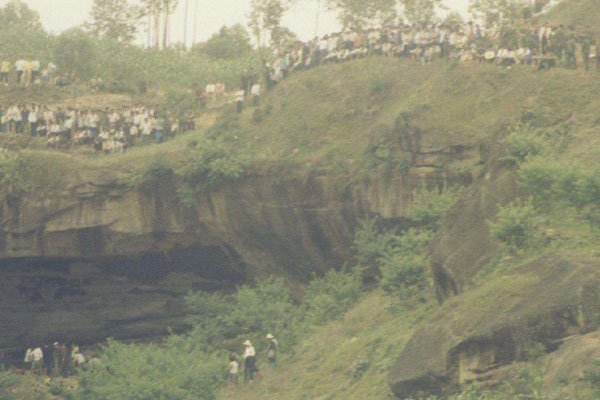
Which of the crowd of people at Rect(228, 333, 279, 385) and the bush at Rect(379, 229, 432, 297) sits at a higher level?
the bush at Rect(379, 229, 432, 297)

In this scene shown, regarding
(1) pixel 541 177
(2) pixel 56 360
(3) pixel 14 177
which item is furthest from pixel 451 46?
(2) pixel 56 360

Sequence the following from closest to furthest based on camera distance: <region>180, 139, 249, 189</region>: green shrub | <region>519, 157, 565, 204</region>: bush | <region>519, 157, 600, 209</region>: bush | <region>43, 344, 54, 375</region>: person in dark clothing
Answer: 1. <region>519, 157, 600, 209</region>: bush
2. <region>519, 157, 565, 204</region>: bush
3. <region>180, 139, 249, 189</region>: green shrub
4. <region>43, 344, 54, 375</region>: person in dark clothing

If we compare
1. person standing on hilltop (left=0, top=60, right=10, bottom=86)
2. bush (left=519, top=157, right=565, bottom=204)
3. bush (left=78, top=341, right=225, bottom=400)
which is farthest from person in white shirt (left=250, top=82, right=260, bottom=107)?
bush (left=519, top=157, right=565, bottom=204)

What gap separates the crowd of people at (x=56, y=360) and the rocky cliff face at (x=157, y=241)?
29.1 inches

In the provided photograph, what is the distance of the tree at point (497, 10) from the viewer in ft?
132

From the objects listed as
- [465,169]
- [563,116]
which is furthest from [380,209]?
[563,116]

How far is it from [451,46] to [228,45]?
27255 mm

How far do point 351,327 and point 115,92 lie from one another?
19.8 m

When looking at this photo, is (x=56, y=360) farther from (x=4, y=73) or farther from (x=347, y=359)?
(x=4, y=73)

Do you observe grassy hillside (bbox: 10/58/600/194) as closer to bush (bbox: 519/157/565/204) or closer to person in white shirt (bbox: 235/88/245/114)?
person in white shirt (bbox: 235/88/245/114)

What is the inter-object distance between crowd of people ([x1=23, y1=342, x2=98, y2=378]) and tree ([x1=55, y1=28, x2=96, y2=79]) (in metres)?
13.3

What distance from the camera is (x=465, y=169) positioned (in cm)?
2953

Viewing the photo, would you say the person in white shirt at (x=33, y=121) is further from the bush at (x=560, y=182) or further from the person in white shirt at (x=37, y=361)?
the bush at (x=560, y=182)

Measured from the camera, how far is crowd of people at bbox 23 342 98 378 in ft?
114
